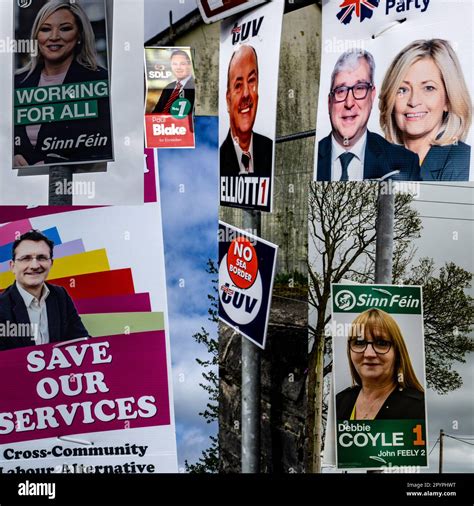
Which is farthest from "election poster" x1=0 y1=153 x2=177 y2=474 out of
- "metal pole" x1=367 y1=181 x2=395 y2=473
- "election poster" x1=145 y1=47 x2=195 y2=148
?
"metal pole" x1=367 y1=181 x2=395 y2=473

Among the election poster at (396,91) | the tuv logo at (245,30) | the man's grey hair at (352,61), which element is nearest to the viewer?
the election poster at (396,91)

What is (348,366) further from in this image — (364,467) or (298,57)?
(298,57)

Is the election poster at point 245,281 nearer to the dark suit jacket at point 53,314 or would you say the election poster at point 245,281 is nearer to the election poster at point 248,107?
the election poster at point 248,107

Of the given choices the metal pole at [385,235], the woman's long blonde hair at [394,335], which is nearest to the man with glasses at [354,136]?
the metal pole at [385,235]

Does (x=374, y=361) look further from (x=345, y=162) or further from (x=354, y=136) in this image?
(x=354, y=136)

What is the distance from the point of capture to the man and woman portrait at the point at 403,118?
5.64m

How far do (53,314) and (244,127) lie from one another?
1.68 meters

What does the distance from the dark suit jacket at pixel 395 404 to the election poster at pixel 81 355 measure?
110cm

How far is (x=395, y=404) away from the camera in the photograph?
18.8 ft

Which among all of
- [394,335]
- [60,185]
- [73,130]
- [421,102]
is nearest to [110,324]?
[60,185]

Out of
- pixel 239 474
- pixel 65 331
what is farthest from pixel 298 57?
pixel 239 474

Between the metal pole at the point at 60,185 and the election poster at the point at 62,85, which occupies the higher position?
the election poster at the point at 62,85

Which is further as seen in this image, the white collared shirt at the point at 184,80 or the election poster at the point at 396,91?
the white collared shirt at the point at 184,80

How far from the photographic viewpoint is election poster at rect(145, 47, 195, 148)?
585 centimetres
